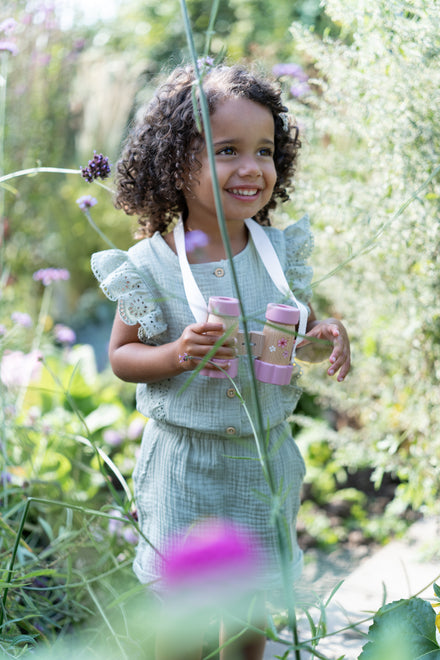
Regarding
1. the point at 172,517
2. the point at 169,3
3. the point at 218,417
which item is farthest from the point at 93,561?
the point at 169,3

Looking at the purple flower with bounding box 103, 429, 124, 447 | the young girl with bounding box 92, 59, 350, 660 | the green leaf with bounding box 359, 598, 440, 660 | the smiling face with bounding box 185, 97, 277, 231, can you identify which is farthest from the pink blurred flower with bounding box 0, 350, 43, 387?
the green leaf with bounding box 359, 598, 440, 660

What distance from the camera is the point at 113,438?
8.27ft

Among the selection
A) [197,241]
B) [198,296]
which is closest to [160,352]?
[198,296]

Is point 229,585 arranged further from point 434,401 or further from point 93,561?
point 434,401

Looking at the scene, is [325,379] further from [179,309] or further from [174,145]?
[174,145]

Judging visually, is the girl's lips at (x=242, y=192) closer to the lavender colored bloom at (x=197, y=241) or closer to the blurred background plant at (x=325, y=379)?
the lavender colored bloom at (x=197, y=241)

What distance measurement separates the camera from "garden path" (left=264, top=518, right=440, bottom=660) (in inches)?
67.4

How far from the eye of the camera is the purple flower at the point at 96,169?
136cm

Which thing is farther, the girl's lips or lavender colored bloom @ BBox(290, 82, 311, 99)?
lavender colored bloom @ BBox(290, 82, 311, 99)

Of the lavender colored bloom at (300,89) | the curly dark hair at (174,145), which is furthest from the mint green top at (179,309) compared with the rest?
the lavender colored bloom at (300,89)

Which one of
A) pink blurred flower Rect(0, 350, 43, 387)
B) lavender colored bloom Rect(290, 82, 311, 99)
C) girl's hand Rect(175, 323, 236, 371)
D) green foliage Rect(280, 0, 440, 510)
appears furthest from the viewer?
pink blurred flower Rect(0, 350, 43, 387)

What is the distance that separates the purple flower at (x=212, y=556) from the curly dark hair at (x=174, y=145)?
0.71 metres

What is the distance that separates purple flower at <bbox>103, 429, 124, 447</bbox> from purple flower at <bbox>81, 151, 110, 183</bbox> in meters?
1.37

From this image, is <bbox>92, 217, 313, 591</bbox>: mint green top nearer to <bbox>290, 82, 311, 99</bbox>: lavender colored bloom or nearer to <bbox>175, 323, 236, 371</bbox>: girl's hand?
<bbox>175, 323, 236, 371</bbox>: girl's hand
